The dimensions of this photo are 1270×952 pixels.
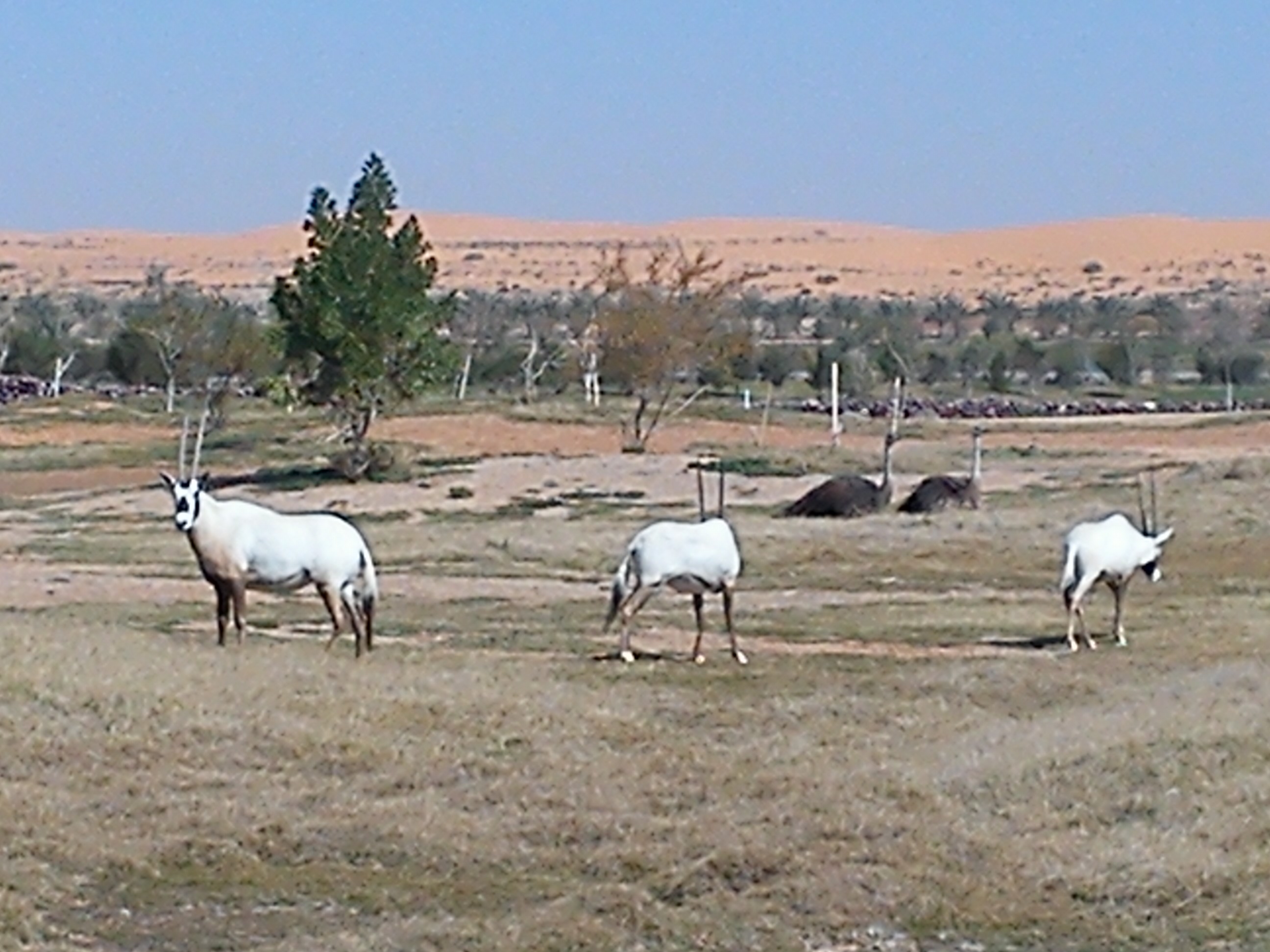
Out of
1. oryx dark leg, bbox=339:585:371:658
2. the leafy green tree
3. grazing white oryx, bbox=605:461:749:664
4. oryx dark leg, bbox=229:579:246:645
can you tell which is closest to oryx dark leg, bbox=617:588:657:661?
grazing white oryx, bbox=605:461:749:664

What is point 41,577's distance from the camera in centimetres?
3012

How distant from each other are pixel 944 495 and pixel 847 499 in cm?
155

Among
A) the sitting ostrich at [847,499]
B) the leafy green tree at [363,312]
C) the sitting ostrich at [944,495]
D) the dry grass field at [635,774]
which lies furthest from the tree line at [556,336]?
the dry grass field at [635,774]

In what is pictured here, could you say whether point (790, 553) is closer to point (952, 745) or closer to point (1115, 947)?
point (952, 745)

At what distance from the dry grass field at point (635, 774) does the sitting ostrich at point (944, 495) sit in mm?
8811

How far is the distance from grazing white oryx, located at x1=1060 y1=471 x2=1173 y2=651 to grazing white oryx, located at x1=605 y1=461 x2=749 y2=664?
3480 mm

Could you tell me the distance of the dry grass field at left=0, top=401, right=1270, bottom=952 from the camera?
12125mm

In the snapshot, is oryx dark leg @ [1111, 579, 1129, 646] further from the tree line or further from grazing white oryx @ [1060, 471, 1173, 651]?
the tree line

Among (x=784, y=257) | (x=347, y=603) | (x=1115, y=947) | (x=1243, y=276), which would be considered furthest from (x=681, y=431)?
(x=784, y=257)

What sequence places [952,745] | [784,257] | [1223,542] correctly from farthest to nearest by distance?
[784,257] → [1223,542] → [952,745]

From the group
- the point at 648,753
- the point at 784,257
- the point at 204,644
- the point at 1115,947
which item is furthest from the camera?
the point at 784,257

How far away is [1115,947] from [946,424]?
52850 mm

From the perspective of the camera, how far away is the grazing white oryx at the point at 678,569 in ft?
70.4

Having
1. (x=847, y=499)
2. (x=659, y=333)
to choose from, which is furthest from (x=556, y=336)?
(x=847, y=499)
